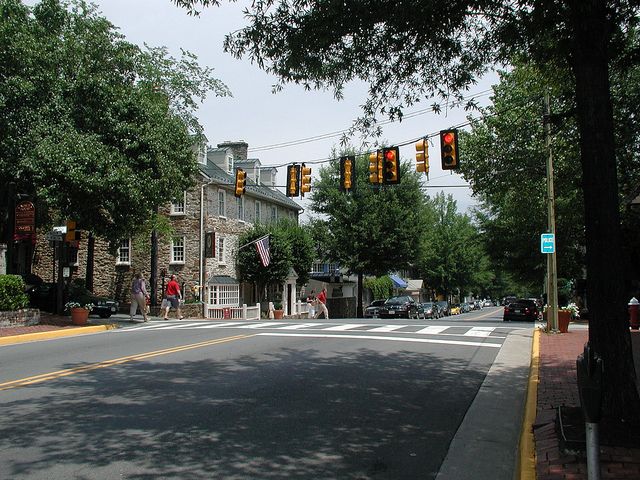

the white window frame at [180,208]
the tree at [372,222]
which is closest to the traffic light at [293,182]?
the white window frame at [180,208]

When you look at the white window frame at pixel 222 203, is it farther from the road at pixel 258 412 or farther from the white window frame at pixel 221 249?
the road at pixel 258 412

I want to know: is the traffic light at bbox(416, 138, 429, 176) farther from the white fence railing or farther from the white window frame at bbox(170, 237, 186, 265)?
the white window frame at bbox(170, 237, 186, 265)

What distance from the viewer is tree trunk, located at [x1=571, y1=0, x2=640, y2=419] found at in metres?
5.30

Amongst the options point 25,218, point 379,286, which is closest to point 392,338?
point 25,218

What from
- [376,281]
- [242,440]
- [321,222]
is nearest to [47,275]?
[321,222]

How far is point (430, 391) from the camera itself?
8.53m

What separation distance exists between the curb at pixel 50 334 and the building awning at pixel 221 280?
14.7m

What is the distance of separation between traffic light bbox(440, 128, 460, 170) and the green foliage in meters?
39.0

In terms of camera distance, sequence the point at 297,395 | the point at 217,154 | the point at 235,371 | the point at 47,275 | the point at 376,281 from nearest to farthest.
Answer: the point at 297,395 → the point at 235,371 → the point at 47,275 → the point at 217,154 → the point at 376,281

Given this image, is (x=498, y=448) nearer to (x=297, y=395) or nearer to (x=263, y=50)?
(x=297, y=395)

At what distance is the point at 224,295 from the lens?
115 ft

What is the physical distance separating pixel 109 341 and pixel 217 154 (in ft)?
86.4

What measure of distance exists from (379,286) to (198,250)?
27579mm

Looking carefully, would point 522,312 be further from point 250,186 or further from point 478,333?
point 478,333
